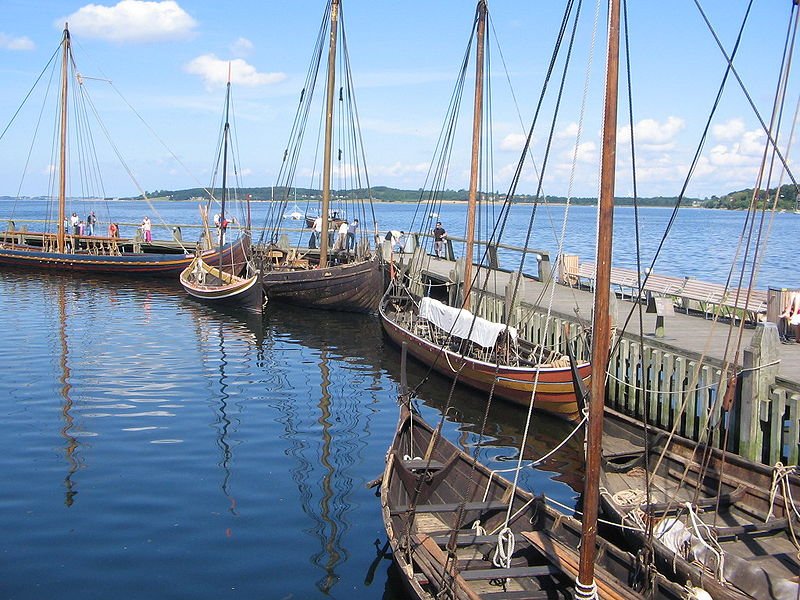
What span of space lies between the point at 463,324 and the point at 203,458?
325 inches

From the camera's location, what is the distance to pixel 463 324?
2147cm

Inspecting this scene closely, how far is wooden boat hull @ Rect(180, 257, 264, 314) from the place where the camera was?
114 ft

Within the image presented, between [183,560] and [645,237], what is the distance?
96497mm

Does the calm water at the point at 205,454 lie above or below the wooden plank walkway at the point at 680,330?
below

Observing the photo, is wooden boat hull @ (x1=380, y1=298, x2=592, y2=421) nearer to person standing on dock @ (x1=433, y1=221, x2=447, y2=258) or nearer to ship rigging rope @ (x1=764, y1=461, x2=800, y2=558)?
ship rigging rope @ (x1=764, y1=461, x2=800, y2=558)

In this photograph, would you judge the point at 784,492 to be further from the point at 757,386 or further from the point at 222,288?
the point at 222,288

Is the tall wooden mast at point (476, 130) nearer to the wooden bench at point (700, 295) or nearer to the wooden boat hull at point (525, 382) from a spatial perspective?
the wooden boat hull at point (525, 382)

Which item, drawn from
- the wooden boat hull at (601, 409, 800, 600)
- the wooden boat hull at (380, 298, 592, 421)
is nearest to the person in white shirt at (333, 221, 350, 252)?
the wooden boat hull at (380, 298, 592, 421)

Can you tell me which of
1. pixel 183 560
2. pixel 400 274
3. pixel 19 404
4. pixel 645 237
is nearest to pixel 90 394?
pixel 19 404

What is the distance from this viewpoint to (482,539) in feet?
34.2

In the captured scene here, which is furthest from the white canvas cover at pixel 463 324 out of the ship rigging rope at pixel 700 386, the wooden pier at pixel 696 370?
the ship rigging rope at pixel 700 386

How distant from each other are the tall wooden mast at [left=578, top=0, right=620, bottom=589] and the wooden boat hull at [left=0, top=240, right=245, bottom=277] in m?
37.0

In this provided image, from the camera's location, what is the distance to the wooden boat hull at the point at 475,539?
9.25 m

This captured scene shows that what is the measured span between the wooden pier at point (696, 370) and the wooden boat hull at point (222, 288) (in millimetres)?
12445
